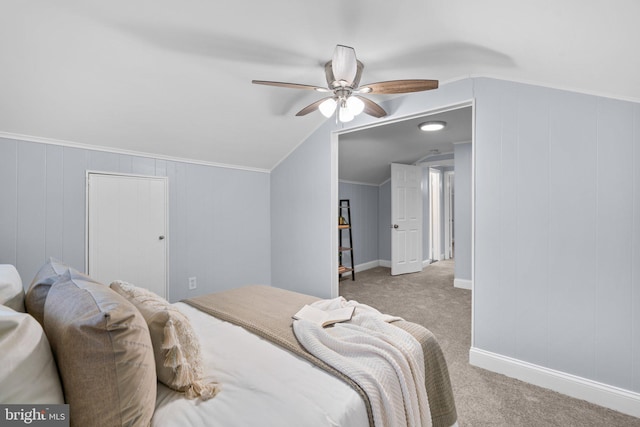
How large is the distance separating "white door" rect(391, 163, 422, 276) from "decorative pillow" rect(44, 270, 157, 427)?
188 inches

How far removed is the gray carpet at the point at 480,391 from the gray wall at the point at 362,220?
179cm

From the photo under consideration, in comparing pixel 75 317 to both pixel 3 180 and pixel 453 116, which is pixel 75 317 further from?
pixel 453 116

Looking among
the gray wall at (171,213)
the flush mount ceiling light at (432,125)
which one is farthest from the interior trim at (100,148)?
the flush mount ceiling light at (432,125)

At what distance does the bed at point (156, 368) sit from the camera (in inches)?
30.5

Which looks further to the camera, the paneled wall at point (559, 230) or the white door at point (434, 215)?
the white door at point (434, 215)

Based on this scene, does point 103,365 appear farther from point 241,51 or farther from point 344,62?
point 241,51

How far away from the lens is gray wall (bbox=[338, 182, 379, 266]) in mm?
5637

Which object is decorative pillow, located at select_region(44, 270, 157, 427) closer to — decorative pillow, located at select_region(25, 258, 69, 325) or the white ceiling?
decorative pillow, located at select_region(25, 258, 69, 325)

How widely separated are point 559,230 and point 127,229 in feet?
11.9

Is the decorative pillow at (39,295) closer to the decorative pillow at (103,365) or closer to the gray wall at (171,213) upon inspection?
the decorative pillow at (103,365)

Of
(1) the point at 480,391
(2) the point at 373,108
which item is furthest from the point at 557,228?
(2) the point at 373,108

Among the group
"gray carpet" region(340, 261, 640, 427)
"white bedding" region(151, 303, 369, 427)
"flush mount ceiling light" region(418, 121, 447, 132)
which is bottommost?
"gray carpet" region(340, 261, 640, 427)

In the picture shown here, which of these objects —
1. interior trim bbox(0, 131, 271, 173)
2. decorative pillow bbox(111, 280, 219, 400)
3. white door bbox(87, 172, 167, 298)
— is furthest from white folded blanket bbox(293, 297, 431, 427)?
interior trim bbox(0, 131, 271, 173)

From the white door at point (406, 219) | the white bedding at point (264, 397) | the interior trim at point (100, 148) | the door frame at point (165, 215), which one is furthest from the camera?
the white door at point (406, 219)
